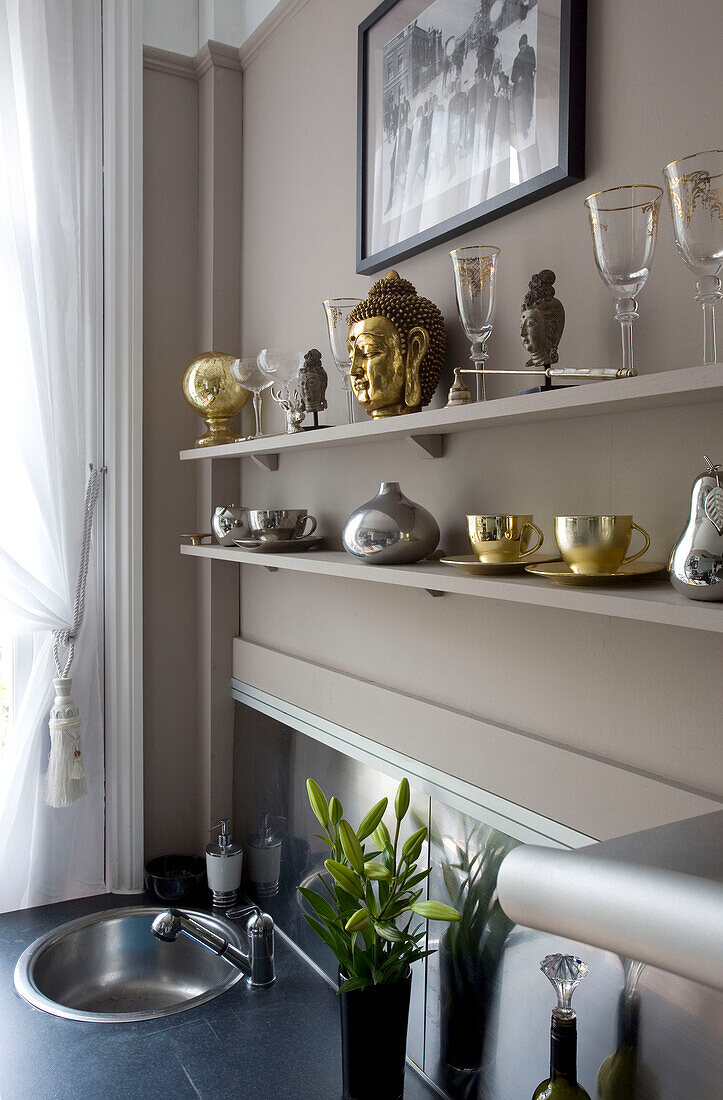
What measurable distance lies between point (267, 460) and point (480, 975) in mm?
1136

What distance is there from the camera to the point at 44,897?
6.86 ft

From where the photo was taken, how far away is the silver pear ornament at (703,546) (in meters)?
0.81

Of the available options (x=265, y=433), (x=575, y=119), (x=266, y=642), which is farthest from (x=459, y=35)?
(x=266, y=642)

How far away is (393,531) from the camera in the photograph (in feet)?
4.25

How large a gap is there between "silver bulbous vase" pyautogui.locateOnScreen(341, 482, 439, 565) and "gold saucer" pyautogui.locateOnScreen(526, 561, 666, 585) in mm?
297

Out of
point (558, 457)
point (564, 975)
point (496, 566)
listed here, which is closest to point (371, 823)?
point (564, 975)

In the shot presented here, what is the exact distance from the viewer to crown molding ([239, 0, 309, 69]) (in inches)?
74.9

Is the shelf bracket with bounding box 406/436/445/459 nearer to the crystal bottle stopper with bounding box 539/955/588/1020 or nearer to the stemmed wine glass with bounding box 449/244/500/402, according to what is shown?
the stemmed wine glass with bounding box 449/244/500/402

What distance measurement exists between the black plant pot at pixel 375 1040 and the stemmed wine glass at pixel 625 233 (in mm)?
966

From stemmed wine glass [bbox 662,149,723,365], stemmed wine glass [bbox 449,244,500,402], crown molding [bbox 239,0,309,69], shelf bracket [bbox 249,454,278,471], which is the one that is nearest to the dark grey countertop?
shelf bracket [bbox 249,454,278,471]

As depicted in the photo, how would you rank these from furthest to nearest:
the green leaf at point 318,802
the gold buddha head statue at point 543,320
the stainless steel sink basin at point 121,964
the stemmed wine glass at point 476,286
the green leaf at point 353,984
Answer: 1. the stainless steel sink basin at point 121,964
2. the green leaf at point 318,802
3. the green leaf at point 353,984
4. the stemmed wine glass at point 476,286
5. the gold buddha head statue at point 543,320

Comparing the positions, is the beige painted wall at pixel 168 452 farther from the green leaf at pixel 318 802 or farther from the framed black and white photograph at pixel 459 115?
the green leaf at pixel 318 802

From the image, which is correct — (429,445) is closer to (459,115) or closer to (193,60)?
(459,115)

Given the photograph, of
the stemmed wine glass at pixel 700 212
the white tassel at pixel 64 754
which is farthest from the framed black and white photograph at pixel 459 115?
the white tassel at pixel 64 754
